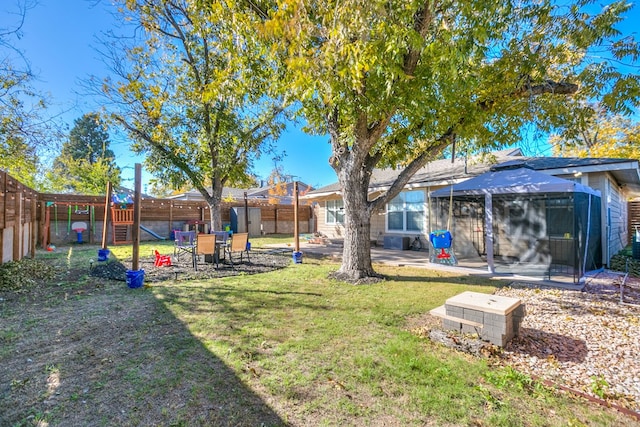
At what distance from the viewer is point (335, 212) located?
1597 centimetres

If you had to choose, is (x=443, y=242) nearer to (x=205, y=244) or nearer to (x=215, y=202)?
(x=205, y=244)

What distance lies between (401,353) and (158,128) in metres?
10.1

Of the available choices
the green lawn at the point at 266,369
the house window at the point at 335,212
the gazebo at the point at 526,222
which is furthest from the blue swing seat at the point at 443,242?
the house window at the point at 335,212

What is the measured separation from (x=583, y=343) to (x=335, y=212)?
1274 cm

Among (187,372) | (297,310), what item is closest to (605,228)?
(297,310)

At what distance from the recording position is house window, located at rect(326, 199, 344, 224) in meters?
15.5

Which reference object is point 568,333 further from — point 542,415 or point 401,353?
point 401,353

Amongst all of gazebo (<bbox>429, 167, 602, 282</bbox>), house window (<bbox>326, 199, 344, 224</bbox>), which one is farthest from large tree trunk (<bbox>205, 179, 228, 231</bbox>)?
gazebo (<bbox>429, 167, 602, 282</bbox>)

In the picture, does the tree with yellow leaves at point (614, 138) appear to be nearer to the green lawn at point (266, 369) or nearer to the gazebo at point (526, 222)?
the gazebo at point (526, 222)

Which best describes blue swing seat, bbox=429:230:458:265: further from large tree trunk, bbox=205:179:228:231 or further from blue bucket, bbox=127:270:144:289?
large tree trunk, bbox=205:179:228:231

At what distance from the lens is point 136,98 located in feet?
32.0

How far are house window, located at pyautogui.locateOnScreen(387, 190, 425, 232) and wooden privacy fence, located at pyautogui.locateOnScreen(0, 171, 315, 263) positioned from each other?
8754 mm

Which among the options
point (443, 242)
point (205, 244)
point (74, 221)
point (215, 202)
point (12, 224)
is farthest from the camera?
point (74, 221)

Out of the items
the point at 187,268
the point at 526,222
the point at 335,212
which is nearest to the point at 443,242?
the point at 526,222
